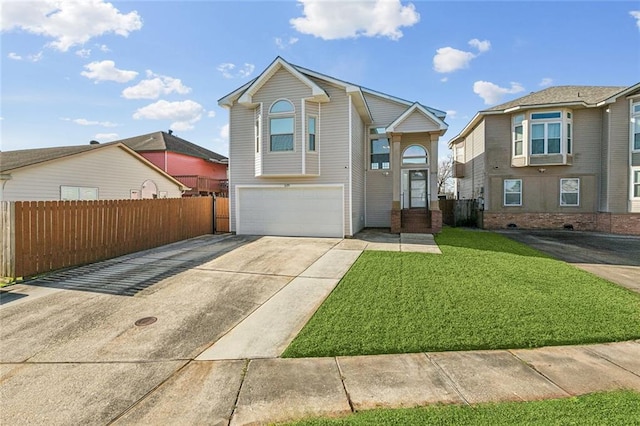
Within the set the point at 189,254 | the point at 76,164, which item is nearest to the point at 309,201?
the point at 189,254

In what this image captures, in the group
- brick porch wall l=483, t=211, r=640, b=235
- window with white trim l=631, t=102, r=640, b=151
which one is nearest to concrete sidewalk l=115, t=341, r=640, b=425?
brick porch wall l=483, t=211, r=640, b=235

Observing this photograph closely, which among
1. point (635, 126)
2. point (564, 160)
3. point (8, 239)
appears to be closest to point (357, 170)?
point (564, 160)

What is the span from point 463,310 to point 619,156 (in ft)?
60.3

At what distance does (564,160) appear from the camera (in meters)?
17.5

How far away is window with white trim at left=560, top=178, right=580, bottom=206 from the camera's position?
18.0 meters

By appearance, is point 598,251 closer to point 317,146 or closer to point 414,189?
point 414,189

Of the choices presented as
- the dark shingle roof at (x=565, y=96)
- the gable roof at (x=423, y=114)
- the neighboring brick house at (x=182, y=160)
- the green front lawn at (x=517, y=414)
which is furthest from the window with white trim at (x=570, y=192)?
the neighboring brick house at (x=182, y=160)

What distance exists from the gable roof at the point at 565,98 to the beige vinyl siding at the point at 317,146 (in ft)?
37.4

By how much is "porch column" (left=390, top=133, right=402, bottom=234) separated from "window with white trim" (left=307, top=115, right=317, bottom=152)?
4.14 meters

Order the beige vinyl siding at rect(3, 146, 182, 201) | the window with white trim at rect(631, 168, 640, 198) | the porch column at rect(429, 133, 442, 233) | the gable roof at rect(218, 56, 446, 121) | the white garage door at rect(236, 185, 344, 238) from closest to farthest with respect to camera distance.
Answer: the gable roof at rect(218, 56, 446, 121), the white garage door at rect(236, 185, 344, 238), the beige vinyl siding at rect(3, 146, 182, 201), the porch column at rect(429, 133, 442, 233), the window with white trim at rect(631, 168, 640, 198)

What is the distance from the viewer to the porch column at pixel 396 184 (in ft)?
49.0

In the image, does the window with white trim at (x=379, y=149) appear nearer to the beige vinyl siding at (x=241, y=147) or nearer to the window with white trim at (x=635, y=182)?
the beige vinyl siding at (x=241, y=147)

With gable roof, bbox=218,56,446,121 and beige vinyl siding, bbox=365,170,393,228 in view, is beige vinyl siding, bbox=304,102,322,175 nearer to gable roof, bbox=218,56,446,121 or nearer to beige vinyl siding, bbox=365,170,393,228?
gable roof, bbox=218,56,446,121

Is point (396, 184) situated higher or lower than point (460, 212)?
higher
